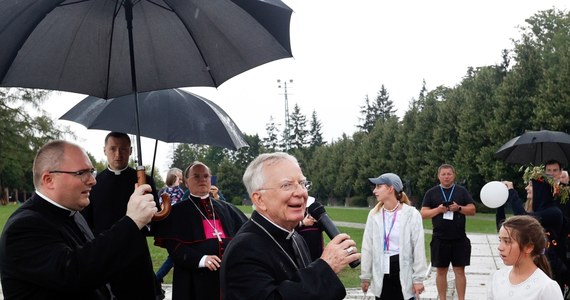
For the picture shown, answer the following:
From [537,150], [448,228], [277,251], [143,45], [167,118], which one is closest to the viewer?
[277,251]

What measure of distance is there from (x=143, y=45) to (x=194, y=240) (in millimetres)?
2215

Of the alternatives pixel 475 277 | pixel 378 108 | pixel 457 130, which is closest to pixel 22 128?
pixel 457 130

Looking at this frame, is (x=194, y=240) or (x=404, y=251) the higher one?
(x=194, y=240)

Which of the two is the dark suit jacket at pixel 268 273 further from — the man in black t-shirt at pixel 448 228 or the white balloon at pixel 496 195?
the man in black t-shirt at pixel 448 228

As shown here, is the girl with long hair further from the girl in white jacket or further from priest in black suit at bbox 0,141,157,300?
priest in black suit at bbox 0,141,157,300

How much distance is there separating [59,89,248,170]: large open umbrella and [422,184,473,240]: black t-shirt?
4.62m

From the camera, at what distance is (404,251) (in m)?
7.25

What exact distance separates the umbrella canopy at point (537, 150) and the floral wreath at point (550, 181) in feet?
6.62

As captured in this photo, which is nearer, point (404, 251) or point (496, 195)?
point (404, 251)

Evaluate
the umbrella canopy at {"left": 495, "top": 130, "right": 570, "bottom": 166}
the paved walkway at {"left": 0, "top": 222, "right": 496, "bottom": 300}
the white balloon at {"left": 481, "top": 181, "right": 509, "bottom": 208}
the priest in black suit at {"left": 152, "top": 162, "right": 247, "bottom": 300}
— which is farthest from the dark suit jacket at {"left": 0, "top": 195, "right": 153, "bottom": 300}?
the umbrella canopy at {"left": 495, "top": 130, "right": 570, "bottom": 166}

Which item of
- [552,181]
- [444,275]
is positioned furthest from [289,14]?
[444,275]

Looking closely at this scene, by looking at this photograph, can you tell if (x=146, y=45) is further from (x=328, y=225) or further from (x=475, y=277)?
(x=475, y=277)

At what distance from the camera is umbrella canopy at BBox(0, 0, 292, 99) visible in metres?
4.27

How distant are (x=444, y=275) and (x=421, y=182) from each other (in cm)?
4639
